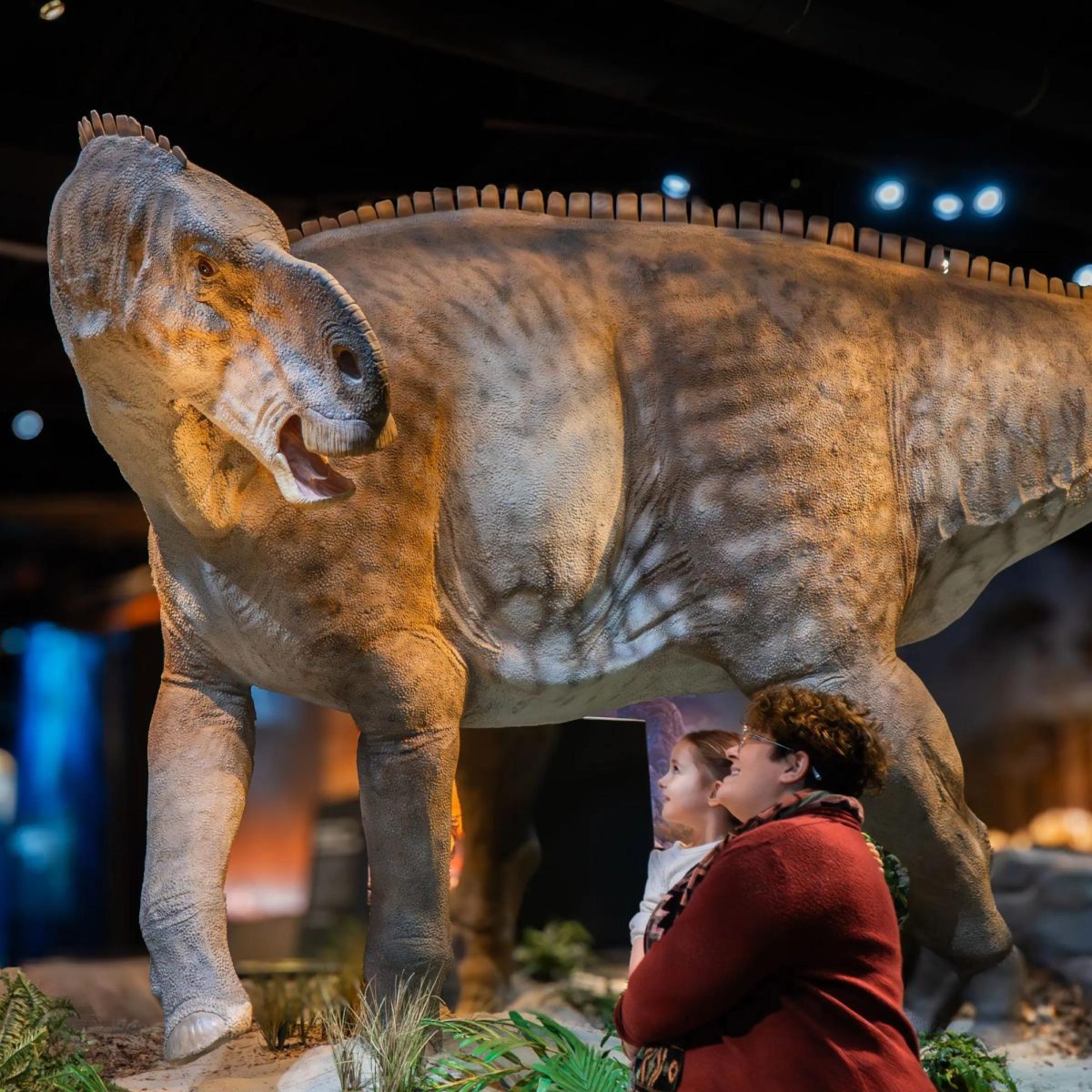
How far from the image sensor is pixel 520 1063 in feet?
9.59

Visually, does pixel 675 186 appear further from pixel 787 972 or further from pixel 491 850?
pixel 787 972

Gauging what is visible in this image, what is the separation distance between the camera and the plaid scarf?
1.88 m

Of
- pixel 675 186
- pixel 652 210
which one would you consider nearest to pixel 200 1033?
pixel 652 210

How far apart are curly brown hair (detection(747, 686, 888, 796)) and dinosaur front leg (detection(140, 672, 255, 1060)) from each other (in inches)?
48.6

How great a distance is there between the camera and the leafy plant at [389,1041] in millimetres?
2730

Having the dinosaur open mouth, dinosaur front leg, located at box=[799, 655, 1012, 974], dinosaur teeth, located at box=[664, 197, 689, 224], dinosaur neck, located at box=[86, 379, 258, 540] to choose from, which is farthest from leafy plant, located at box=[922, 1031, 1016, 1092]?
dinosaur teeth, located at box=[664, 197, 689, 224]

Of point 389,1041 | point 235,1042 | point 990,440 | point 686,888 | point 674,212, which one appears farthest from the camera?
point 235,1042

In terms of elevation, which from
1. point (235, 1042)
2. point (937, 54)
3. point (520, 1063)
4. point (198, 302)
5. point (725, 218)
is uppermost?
point (937, 54)

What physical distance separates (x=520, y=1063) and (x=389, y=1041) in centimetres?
31

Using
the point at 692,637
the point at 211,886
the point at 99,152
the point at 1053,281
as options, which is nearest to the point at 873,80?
the point at 1053,281

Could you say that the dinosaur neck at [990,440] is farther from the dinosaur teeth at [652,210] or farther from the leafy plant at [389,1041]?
the leafy plant at [389,1041]

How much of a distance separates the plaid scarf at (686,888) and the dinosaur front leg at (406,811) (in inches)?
40.6

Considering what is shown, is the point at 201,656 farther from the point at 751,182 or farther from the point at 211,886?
the point at 751,182

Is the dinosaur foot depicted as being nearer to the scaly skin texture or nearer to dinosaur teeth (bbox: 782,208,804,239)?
the scaly skin texture
